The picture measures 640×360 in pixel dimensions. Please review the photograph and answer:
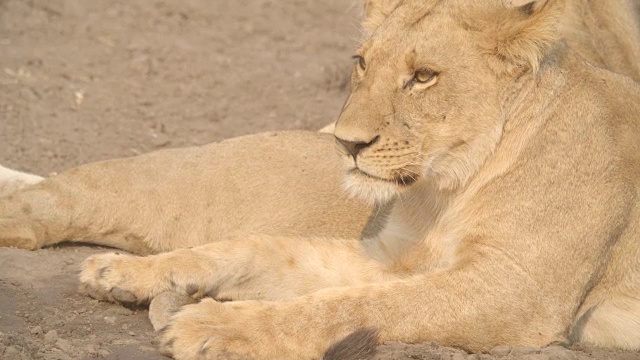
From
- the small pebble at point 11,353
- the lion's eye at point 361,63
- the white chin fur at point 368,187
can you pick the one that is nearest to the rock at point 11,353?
the small pebble at point 11,353

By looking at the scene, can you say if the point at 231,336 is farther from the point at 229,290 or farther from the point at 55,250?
the point at 55,250

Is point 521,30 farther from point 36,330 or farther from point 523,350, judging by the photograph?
point 36,330

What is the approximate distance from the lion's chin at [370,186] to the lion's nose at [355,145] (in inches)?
3.1

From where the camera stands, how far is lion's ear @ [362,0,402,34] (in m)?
4.55

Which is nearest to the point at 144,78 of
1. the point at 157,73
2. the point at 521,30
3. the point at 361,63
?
the point at 157,73

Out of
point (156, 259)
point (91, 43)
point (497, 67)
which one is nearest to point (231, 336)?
point (156, 259)

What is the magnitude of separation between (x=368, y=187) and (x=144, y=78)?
13.7 ft

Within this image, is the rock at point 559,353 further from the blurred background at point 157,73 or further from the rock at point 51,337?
the blurred background at point 157,73

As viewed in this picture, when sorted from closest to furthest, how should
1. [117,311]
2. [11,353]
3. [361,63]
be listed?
[11,353] → [361,63] → [117,311]

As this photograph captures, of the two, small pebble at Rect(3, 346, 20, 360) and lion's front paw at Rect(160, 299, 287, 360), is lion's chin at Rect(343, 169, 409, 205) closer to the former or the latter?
lion's front paw at Rect(160, 299, 287, 360)

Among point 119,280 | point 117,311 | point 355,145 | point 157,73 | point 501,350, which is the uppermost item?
point 355,145

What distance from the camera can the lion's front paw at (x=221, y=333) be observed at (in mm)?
3865

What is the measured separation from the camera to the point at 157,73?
809 centimetres

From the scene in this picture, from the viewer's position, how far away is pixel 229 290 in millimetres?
4684
